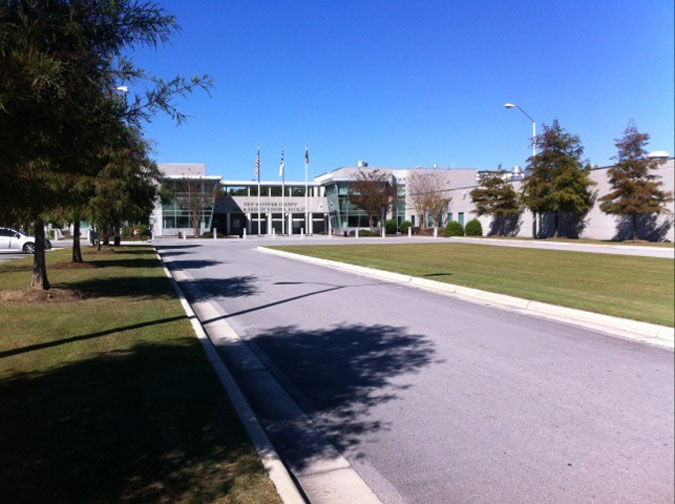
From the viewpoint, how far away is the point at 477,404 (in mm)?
5031

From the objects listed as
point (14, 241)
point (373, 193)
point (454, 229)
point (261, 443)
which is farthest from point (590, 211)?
point (373, 193)

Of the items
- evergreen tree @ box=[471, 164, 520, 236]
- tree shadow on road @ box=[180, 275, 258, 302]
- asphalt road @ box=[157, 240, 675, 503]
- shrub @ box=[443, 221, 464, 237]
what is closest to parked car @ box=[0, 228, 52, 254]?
tree shadow on road @ box=[180, 275, 258, 302]

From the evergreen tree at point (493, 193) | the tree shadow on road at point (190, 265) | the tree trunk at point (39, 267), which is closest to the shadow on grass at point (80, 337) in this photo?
the tree trunk at point (39, 267)

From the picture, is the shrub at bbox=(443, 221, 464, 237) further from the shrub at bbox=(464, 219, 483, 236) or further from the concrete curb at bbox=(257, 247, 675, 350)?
the concrete curb at bbox=(257, 247, 675, 350)

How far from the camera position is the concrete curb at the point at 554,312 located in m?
4.41

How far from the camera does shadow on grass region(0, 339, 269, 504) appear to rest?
338 centimetres

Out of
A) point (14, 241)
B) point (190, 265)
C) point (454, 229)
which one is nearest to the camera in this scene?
point (190, 265)

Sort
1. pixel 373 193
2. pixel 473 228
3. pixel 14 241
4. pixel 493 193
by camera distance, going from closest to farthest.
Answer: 1. pixel 14 241
2. pixel 493 193
3. pixel 473 228
4. pixel 373 193

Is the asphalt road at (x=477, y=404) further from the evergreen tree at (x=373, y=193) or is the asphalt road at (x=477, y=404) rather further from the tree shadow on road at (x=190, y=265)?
the evergreen tree at (x=373, y=193)

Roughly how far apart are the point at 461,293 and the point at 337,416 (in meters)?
8.06

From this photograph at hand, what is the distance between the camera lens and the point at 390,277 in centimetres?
1683

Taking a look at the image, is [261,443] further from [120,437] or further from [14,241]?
[14,241]

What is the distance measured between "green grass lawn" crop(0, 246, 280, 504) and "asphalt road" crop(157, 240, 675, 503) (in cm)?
57

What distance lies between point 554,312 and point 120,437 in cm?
690
